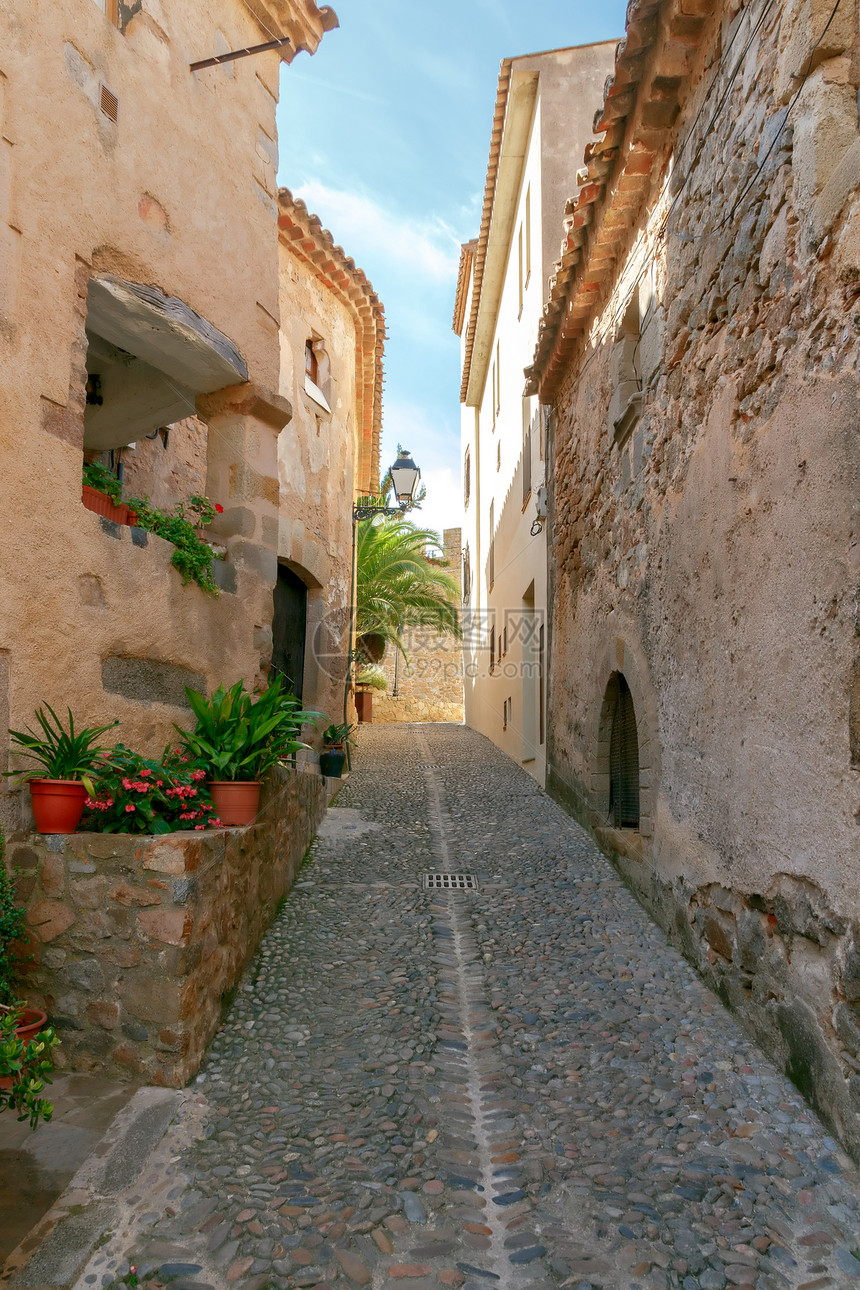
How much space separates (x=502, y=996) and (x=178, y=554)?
118 inches

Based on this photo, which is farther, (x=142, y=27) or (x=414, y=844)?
(x=414, y=844)

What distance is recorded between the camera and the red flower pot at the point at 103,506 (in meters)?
4.41

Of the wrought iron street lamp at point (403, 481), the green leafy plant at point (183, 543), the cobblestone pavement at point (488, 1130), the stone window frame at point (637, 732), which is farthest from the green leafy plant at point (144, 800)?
the wrought iron street lamp at point (403, 481)

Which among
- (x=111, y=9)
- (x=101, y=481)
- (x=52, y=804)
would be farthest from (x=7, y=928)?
(x=111, y=9)

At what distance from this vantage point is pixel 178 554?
4.74 meters

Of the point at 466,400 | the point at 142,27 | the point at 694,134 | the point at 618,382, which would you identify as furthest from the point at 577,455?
the point at 466,400

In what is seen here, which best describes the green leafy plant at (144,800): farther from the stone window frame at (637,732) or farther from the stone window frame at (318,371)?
the stone window frame at (318,371)

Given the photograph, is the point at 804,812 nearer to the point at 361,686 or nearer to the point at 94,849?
the point at 94,849

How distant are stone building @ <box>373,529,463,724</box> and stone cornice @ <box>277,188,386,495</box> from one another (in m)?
6.73

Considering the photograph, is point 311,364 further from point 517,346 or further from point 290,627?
point 290,627

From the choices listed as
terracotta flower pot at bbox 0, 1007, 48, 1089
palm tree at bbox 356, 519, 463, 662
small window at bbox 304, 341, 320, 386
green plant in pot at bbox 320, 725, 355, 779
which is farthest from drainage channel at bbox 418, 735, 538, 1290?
palm tree at bbox 356, 519, 463, 662

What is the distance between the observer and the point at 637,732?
5469 mm

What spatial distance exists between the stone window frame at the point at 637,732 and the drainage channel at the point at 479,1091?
1314mm

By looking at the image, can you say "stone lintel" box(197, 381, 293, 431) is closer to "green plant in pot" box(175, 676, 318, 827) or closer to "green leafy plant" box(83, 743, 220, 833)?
"green plant in pot" box(175, 676, 318, 827)
